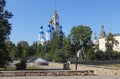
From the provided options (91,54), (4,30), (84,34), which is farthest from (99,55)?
(4,30)

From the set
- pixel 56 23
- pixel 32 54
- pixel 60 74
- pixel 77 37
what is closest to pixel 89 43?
pixel 77 37

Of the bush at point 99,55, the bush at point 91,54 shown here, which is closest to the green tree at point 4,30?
the bush at point 91,54

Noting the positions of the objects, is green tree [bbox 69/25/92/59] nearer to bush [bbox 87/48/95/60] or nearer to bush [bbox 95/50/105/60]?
bush [bbox 87/48/95/60]

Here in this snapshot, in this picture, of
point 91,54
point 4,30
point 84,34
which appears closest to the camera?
point 4,30

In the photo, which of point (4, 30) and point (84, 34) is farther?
point (84, 34)

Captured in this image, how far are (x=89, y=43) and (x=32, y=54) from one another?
46.6 m

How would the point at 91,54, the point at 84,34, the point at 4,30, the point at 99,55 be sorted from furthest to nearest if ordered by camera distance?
the point at 99,55 → the point at 84,34 → the point at 91,54 → the point at 4,30

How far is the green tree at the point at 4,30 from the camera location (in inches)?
1520

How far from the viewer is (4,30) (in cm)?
3884

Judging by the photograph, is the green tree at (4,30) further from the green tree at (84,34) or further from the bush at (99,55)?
the bush at (99,55)

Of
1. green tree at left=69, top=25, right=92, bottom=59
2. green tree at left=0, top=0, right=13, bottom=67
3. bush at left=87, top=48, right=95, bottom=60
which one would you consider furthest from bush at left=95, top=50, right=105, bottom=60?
green tree at left=0, top=0, right=13, bottom=67

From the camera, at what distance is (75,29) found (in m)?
104

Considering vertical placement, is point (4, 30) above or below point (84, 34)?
below

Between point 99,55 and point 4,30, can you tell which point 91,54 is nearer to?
point 99,55
